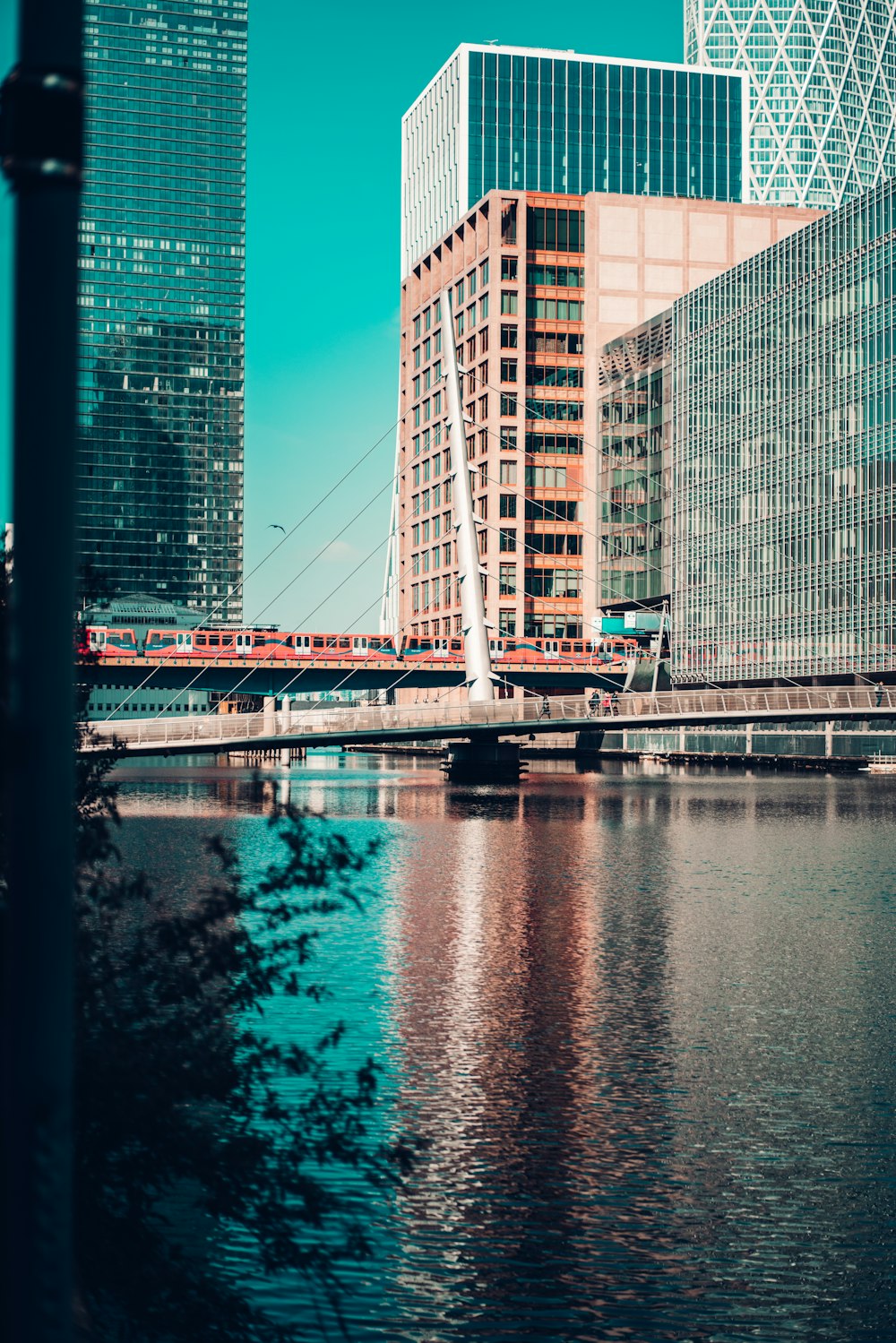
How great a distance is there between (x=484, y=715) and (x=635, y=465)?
242 feet

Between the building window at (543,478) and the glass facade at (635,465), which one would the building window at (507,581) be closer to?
the glass facade at (635,465)

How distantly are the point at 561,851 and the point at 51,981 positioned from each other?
42812mm

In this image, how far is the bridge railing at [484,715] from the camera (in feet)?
254

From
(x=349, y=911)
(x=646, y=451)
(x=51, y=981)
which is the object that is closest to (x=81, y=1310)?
(x=51, y=981)

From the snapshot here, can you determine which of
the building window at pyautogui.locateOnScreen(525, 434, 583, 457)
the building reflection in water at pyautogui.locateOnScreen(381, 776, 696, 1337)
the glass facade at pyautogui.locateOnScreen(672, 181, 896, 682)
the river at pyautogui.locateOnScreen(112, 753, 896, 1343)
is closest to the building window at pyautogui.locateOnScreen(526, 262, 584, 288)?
the building window at pyautogui.locateOnScreen(525, 434, 583, 457)

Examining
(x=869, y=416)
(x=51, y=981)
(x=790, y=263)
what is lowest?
(x=51, y=981)

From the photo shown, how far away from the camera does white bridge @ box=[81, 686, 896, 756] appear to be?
7712cm

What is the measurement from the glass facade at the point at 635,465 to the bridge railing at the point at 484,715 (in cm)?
5673

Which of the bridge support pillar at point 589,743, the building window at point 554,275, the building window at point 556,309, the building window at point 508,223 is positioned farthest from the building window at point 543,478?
the bridge support pillar at point 589,743

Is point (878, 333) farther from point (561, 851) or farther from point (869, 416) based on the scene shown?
point (561, 851)

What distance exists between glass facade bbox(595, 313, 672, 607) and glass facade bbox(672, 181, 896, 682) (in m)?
5.63

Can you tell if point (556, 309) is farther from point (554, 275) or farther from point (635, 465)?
point (635, 465)

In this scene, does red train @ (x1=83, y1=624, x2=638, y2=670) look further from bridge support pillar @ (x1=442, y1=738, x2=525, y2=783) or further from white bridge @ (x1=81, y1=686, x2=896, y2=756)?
white bridge @ (x1=81, y1=686, x2=896, y2=756)

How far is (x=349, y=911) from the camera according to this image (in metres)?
32.2
